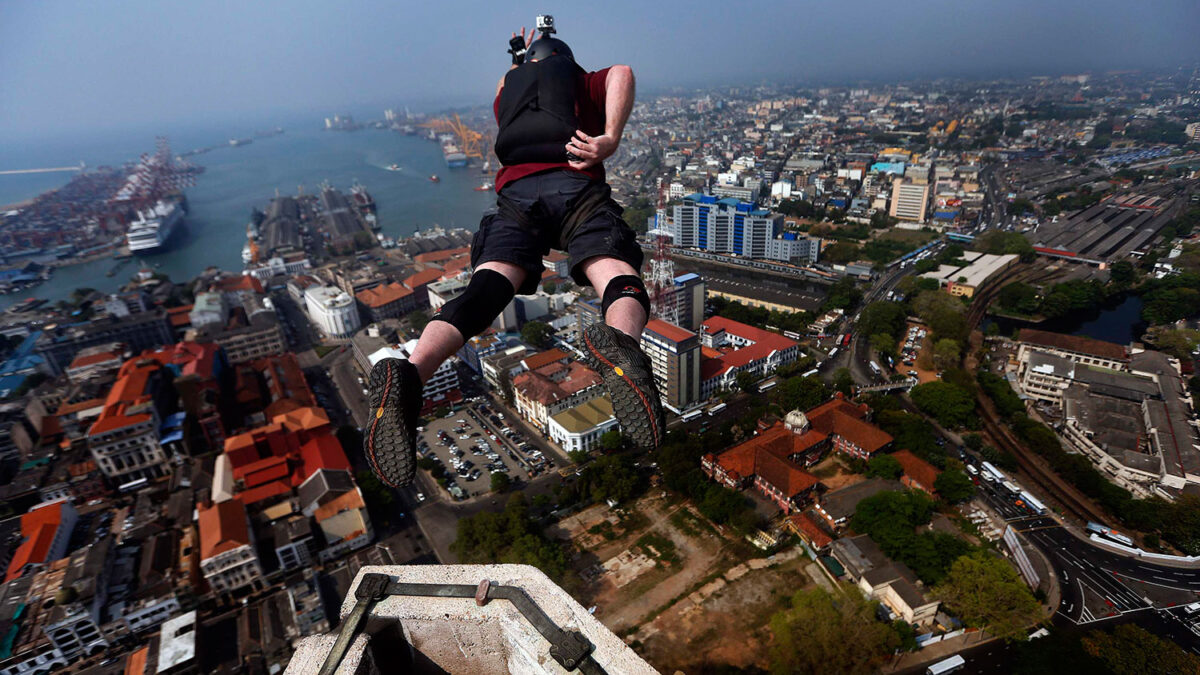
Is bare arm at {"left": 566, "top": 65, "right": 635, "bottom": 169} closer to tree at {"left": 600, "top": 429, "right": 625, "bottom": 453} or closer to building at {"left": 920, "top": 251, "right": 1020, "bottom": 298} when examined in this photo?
tree at {"left": 600, "top": 429, "right": 625, "bottom": 453}

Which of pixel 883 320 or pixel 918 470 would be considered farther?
pixel 883 320

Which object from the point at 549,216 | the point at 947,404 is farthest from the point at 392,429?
the point at 947,404

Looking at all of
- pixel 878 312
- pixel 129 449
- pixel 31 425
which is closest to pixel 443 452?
pixel 129 449

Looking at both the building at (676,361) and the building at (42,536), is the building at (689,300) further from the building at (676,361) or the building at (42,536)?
the building at (42,536)

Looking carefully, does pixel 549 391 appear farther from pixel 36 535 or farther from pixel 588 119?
pixel 588 119

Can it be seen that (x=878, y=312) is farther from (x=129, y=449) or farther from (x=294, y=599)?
(x=129, y=449)
